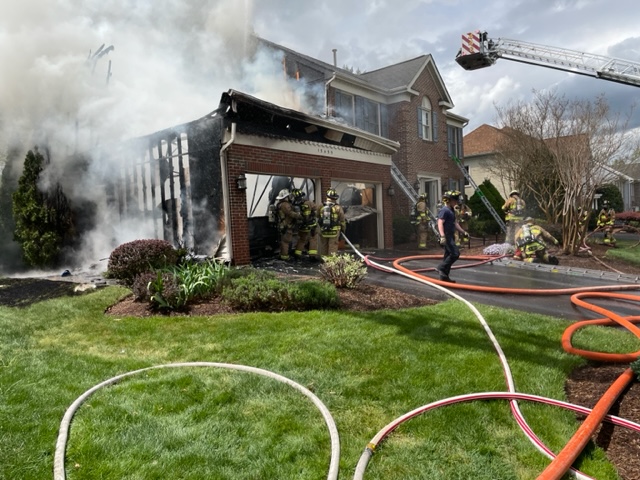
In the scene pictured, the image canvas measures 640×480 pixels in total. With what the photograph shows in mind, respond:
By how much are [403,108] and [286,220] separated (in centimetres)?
956

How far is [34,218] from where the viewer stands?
9.48 m

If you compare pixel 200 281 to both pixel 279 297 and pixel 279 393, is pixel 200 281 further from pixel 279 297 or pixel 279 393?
pixel 279 393

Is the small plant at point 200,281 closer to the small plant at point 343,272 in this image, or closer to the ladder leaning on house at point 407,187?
the small plant at point 343,272

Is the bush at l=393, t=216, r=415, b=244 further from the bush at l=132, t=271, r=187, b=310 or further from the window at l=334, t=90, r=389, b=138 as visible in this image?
the bush at l=132, t=271, r=187, b=310

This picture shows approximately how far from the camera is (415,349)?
12.7 feet

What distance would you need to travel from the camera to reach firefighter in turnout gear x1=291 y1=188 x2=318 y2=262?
9773mm

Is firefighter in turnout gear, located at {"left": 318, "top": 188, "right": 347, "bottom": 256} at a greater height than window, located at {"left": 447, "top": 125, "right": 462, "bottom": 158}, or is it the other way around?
window, located at {"left": 447, "top": 125, "right": 462, "bottom": 158}

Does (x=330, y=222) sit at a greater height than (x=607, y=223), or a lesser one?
greater

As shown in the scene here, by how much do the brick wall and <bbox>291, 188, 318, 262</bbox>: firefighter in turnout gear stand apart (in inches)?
24.5

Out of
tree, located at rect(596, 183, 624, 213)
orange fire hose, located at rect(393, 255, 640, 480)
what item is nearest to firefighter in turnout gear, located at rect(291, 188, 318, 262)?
orange fire hose, located at rect(393, 255, 640, 480)

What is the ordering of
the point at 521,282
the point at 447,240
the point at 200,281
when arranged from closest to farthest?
the point at 200,281, the point at 447,240, the point at 521,282

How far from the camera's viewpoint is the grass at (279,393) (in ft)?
7.44

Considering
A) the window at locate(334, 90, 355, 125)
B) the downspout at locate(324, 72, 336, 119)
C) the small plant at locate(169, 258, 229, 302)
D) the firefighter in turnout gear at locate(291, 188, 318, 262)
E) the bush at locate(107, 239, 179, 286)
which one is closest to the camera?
the small plant at locate(169, 258, 229, 302)

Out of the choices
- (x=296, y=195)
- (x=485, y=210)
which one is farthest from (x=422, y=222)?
(x=485, y=210)
